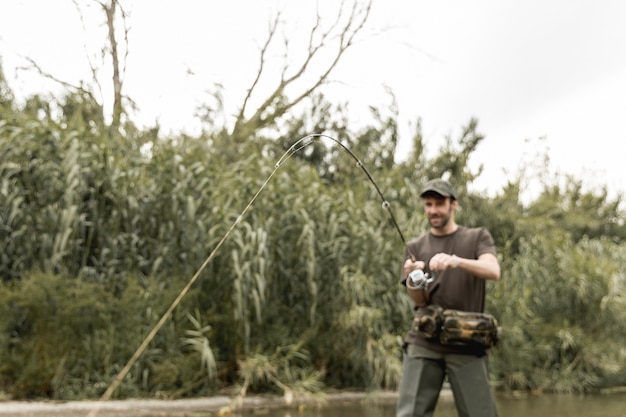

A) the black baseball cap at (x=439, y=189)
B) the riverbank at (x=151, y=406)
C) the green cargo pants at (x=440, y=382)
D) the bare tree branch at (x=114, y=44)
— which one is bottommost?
the riverbank at (x=151, y=406)

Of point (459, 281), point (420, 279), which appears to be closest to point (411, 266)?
point (420, 279)

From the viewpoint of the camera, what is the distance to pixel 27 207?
6.58 meters

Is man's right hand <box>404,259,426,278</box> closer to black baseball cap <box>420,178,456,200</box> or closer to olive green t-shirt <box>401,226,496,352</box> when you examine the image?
olive green t-shirt <box>401,226,496,352</box>

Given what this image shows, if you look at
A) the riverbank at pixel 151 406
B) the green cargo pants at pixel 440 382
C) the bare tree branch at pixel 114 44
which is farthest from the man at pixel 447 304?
the bare tree branch at pixel 114 44

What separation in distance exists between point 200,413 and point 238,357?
89 cm

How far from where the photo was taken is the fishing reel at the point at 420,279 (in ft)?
11.8

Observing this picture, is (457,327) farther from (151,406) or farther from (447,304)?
(151,406)

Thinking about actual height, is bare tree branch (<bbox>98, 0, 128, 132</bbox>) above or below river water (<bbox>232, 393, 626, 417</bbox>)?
above

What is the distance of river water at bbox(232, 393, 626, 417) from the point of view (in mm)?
6539

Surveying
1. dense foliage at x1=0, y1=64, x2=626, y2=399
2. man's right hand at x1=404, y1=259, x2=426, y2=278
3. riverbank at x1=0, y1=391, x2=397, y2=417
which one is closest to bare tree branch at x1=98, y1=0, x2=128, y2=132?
dense foliage at x1=0, y1=64, x2=626, y2=399

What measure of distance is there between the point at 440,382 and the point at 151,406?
10.4 ft

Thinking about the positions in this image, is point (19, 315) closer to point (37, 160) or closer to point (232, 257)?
point (37, 160)

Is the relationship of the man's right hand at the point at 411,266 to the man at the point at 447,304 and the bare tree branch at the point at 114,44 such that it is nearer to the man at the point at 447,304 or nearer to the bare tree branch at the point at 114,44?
the man at the point at 447,304

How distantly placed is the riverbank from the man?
9.33 ft
